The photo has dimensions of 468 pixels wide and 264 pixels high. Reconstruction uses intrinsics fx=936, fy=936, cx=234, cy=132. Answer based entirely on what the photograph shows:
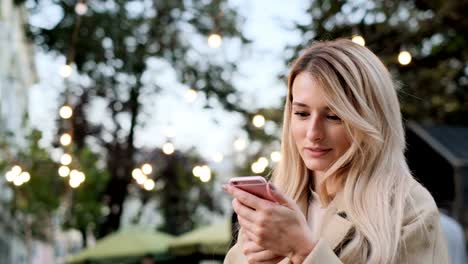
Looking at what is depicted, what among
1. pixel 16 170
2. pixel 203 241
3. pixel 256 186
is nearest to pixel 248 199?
pixel 256 186

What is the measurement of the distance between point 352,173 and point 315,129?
16 cm

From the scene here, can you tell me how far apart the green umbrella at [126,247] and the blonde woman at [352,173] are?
518 inches

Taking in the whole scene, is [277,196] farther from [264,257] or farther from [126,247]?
[126,247]

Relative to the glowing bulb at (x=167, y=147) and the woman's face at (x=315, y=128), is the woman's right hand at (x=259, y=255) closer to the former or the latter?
the woman's face at (x=315, y=128)

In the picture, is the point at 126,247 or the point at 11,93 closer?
the point at 126,247

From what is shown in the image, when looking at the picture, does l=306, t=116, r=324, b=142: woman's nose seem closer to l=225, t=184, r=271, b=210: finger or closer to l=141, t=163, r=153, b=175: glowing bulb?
l=225, t=184, r=271, b=210: finger

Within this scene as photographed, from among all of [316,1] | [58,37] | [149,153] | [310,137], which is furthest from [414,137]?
[149,153]

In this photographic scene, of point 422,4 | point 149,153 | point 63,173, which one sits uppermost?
point 422,4

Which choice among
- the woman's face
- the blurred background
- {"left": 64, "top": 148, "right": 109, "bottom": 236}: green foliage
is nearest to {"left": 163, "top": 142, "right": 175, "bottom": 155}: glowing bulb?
the blurred background

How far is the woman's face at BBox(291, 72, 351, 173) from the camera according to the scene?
2.48 m

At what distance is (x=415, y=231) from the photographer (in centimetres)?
239

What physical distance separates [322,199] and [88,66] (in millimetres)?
11436

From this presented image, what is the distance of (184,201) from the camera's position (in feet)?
94.9

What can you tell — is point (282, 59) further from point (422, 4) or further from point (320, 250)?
point (320, 250)
